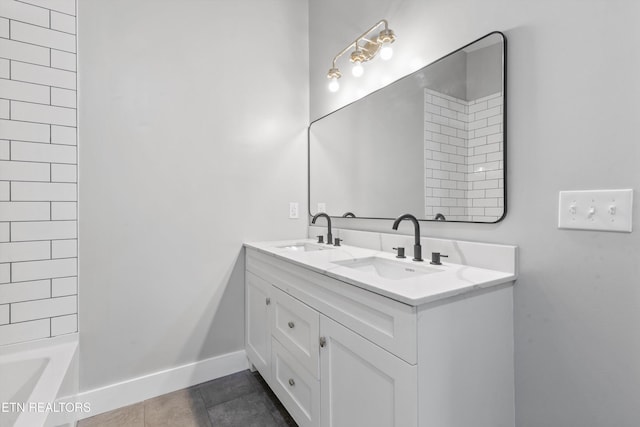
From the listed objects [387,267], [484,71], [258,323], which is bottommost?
[258,323]

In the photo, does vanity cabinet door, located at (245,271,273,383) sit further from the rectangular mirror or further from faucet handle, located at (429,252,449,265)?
faucet handle, located at (429,252,449,265)

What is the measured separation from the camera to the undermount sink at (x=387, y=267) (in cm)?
125

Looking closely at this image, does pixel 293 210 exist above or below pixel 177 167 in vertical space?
below

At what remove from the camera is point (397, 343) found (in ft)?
2.78

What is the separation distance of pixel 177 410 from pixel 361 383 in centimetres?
119

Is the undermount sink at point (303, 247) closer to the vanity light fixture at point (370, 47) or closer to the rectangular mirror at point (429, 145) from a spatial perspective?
the rectangular mirror at point (429, 145)

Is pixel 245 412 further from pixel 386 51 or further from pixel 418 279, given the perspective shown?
pixel 386 51

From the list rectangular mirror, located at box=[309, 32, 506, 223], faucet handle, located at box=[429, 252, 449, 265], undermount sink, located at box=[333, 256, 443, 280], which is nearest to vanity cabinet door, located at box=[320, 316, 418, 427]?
undermount sink, located at box=[333, 256, 443, 280]

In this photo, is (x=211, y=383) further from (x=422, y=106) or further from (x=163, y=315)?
(x=422, y=106)

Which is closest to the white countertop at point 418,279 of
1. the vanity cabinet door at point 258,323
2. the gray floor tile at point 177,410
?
the vanity cabinet door at point 258,323

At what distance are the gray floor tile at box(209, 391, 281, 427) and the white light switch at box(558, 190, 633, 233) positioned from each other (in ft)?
5.03

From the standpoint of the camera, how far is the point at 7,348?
1356 mm

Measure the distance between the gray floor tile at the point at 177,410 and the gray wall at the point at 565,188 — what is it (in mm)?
1468

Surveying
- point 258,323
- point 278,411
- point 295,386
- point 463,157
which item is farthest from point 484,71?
point 278,411
